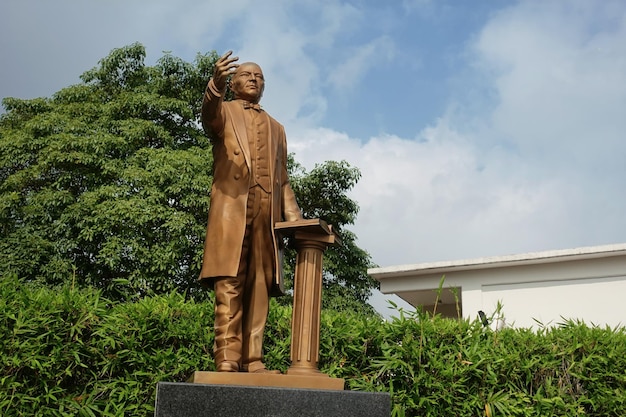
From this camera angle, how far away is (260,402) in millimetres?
3215

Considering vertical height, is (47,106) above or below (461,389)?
above

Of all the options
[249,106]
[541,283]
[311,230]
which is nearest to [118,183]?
[541,283]

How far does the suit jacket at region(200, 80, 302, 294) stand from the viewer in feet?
12.3

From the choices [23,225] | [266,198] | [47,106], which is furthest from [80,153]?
[266,198]

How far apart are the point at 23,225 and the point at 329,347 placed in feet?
29.8

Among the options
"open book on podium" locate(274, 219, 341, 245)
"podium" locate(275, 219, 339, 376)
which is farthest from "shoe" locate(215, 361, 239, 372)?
"open book on podium" locate(274, 219, 341, 245)

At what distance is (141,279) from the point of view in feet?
35.6

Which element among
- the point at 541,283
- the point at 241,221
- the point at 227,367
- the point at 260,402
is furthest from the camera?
the point at 541,283

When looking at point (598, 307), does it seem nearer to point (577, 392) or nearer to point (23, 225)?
point (577, 392)

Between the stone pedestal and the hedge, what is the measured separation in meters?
1.67

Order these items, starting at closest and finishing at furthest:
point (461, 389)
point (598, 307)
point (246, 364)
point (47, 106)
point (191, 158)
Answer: point (246, 364) → point (461, 389) → point (598, 307) → point (191, 158) → point (47, 106)

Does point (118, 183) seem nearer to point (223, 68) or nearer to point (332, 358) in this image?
point (332, 358)

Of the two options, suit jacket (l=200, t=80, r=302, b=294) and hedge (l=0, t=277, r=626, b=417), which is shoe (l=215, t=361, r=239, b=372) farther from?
hedge (l=0, t=277, r=626, b=417)

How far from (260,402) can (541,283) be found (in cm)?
758
